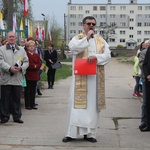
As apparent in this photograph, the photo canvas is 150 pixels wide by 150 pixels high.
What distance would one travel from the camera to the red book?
6.01 meters

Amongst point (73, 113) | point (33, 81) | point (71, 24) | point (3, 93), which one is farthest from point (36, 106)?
point (71, 24)

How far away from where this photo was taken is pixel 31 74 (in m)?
9.52

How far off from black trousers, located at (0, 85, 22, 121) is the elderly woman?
1621 millimetres

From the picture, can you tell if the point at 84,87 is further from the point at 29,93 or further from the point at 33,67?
the point at 29,93

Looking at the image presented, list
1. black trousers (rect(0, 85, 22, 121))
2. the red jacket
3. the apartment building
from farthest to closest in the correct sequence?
the apartment building, the red jacket, black trousers (rect(0, 85, 22, 121))

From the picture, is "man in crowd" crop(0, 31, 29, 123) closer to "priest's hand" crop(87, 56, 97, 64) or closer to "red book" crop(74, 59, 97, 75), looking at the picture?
"red book" crop(74, 59, 97, 75)

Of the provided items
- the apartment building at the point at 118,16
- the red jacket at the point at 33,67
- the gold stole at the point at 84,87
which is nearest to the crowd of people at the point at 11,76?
the red jacket at the point at 33,67

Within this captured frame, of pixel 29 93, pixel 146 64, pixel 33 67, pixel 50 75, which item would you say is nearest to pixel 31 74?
pixel 33 67

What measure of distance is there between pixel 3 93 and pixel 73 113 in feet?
7.32

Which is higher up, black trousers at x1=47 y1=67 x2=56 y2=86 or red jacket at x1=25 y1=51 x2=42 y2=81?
red jacket at x1=25 y1=51 x2=42 y2=81

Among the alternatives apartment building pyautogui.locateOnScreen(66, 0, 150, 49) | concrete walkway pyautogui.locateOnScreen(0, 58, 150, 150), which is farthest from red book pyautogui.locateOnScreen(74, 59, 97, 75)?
apartment building pyautogui.locateOnScreen(66, 0, 150, 49)

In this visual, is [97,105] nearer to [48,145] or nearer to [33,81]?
[48,145]

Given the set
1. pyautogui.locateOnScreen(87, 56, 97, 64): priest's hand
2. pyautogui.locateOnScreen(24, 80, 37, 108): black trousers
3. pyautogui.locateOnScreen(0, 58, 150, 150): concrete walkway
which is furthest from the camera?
pyautogui.locateOnScreen(24, 80, 37, 108): black trousers

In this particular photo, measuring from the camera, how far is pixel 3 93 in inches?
307
